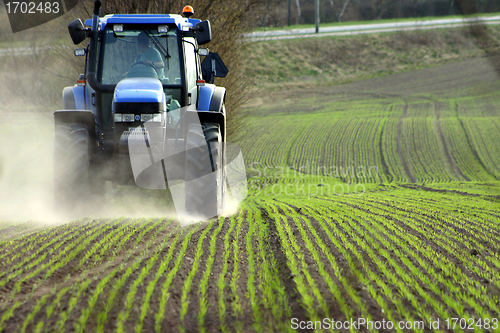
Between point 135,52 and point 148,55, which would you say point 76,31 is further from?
point 148,55

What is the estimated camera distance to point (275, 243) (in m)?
4.90

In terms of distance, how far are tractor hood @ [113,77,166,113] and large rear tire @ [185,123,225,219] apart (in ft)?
1.82

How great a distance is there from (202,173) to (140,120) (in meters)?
1.02

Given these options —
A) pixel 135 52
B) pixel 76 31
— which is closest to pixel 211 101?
pixel 135 52

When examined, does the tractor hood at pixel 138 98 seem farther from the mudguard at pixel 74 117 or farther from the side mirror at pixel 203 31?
the side mirror at pixel 203 31

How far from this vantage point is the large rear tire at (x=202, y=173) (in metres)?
5.34

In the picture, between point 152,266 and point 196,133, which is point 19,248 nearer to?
point 152,266

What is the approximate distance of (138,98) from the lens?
526 cm

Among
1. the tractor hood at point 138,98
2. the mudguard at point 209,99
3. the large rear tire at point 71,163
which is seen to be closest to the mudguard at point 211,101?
the mudguard at point 209,99

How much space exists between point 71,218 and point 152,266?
8.31 ft

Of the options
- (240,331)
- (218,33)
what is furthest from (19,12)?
(240,331)

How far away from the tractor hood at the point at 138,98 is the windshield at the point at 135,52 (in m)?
0.64

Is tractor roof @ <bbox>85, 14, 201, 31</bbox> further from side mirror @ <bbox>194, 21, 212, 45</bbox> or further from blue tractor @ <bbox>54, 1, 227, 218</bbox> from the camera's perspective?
side mirror @ <bbox>194, 21, 212, 45</bbox>

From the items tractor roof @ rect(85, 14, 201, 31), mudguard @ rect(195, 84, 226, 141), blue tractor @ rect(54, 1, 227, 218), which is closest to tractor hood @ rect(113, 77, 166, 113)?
blue tractor @ rect(54, 1, 227, 218)
